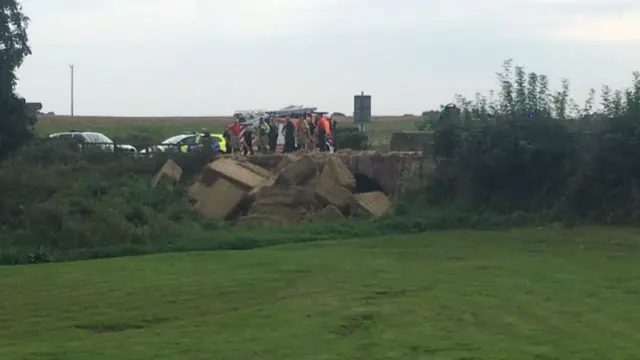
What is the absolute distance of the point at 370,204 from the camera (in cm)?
2853

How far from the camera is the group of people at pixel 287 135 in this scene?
39.8 metres

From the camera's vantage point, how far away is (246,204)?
95.7 feet

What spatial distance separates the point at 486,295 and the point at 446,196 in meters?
12.4

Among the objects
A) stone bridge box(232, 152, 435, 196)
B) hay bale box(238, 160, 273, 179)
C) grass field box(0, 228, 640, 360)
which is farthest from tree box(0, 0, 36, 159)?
grass field box(0, 228, 640, 360)

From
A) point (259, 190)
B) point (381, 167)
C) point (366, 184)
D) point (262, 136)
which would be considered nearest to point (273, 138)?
point (262, 136)

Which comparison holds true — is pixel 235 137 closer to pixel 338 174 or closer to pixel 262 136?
pixel 262 136

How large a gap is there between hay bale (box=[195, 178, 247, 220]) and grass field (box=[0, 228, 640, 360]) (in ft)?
23.1

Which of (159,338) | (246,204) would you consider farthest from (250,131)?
(159,338)

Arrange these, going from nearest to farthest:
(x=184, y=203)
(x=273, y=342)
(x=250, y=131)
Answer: (x=273, y=342), (x=184, y=203), (x=250, y=131)

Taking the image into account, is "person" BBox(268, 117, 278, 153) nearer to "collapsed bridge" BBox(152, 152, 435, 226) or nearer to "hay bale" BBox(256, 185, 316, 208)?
"collapsed bridge" BBox(152, 152, 435, 226)

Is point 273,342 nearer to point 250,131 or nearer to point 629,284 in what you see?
point 629,284

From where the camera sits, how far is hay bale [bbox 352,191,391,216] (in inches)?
1112

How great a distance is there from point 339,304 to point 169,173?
1798 centimetres

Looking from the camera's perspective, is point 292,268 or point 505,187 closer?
point 292,268
